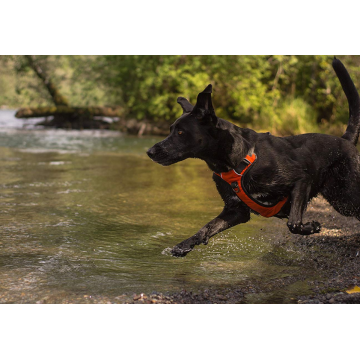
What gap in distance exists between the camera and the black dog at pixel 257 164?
165 inches

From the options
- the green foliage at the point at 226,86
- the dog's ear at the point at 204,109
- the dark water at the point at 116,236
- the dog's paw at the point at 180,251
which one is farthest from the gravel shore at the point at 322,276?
the green foliage at the point at 226,86

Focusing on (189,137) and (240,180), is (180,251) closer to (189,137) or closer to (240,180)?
(240,180)

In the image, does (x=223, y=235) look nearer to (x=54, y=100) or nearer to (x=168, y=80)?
(x=168, y=80)

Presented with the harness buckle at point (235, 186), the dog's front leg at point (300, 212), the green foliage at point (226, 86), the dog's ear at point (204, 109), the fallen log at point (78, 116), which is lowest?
the fallen log at point (78, 116)

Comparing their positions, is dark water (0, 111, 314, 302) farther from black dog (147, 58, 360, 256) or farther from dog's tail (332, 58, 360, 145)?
dog's tail (332, 58, 360, 145)

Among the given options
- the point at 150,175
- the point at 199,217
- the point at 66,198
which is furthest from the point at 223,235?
the point at 150,175

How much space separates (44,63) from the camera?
24.3 metres

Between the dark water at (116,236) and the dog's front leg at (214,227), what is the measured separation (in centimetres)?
21

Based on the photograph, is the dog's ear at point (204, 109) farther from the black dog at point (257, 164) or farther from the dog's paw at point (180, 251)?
the dog's paw at point (180, 251)

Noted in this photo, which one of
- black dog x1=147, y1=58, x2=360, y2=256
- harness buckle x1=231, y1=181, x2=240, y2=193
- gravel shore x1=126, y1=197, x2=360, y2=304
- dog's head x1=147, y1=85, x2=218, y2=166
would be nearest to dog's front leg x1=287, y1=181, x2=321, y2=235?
black dog x1=147, y1=58, x2=360, y2=256

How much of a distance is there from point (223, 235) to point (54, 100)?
21.0m

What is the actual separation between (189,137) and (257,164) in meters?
0.66

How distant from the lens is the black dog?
420 centimetres

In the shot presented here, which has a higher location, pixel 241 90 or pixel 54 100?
pixel 241 90
